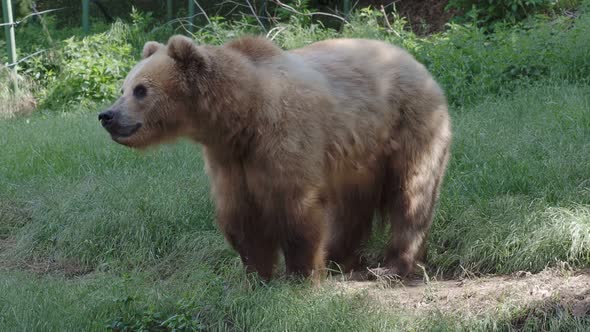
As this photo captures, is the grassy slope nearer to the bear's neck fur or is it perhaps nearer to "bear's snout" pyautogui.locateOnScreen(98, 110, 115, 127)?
the bear's neck fur

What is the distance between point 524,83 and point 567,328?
4.95 metres

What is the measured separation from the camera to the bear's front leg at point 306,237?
16.6 feet

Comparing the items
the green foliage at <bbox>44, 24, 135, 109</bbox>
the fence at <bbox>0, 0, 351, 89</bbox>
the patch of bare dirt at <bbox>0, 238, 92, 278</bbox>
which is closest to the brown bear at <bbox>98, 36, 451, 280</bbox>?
the patch of bare dirt at <bbox>0, 238, 92, 278</bbox>

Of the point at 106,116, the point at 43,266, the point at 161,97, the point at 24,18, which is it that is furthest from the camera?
the point at 24,18

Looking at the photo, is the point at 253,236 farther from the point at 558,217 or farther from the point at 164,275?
the point at 558,217

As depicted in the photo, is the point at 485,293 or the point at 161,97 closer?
the point at 161,97

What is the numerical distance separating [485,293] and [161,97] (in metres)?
2.20

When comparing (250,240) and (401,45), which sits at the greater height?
(250,240)

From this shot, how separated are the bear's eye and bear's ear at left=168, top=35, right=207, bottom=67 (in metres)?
0.26

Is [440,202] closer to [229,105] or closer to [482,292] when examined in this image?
[482,292]

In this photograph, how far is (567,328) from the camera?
15.0 ft

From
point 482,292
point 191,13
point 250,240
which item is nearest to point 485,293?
point 482,292

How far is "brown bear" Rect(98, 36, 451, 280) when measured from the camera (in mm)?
4988

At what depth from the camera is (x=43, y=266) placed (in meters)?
6.40
